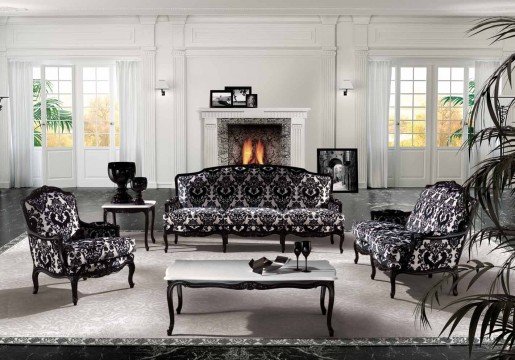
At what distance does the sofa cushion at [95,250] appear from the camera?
509 cm

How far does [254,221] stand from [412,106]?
6.54 m

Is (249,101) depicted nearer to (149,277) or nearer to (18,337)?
(149,277)

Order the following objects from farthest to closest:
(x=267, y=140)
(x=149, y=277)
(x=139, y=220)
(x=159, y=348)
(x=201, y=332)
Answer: (x=267, y=140), (x=139, y=220), (x=149, y=277), (x=201, y=332), (x=159, y=348)

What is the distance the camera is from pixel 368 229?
5984 mm

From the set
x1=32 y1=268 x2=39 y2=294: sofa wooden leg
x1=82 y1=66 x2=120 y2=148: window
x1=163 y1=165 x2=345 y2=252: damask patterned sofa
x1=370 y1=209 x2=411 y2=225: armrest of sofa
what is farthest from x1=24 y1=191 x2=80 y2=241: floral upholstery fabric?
x1=82 y1=66 x2=120 y2=148: window

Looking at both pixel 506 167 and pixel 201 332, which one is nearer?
pixel 506 167

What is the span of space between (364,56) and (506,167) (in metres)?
9.92

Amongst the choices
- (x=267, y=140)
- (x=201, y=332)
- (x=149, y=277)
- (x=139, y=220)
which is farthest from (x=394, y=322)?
(x=267, y=140)

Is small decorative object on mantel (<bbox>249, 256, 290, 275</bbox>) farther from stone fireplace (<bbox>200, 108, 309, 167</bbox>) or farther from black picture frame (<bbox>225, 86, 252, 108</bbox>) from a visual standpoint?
black picture frame (<bbox>225, 86, 252, 108</bbox>)

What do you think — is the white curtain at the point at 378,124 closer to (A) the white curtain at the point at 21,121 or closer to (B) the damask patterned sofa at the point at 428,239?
(A) the white curtain at the point at 21,121

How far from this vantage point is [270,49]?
11.9m

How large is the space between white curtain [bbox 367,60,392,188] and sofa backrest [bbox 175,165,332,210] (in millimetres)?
5085

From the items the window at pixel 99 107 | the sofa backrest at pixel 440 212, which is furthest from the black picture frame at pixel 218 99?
the sofa backrest at pixel 440 212

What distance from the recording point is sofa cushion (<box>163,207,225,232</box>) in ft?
22.7
